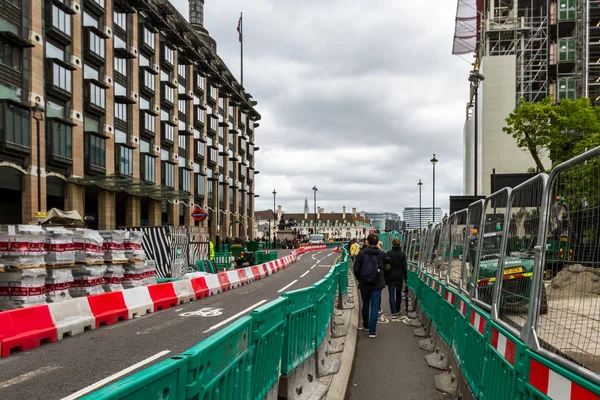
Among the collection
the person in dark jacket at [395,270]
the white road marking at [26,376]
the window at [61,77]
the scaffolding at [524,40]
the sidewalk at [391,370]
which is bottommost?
the sidewalk at [391,370]

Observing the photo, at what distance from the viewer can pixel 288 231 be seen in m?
86.2

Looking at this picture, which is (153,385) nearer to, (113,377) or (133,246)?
(113,377)

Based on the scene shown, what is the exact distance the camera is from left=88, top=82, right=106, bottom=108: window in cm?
3962

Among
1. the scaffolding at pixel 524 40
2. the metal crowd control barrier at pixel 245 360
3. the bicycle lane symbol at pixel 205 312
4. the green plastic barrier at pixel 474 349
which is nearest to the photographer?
the metal crowd control barrier at pixel 245 360

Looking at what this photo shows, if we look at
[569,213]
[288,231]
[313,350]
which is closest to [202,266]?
[313,350]

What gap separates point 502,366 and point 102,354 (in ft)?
21.7

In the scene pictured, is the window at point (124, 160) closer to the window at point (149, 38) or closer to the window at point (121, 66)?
the window at point (121, 66)

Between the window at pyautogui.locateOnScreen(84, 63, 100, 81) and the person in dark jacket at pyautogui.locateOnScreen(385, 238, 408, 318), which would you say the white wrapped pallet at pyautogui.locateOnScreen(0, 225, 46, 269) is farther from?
the window at pyautogui.locateOnScreen(84, 63, 100, 81)

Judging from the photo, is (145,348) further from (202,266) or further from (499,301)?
(202,266)

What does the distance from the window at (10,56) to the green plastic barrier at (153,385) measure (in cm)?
3240

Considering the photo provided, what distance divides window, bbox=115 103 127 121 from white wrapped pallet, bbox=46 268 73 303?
32779mm

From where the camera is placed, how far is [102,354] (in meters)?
8.98

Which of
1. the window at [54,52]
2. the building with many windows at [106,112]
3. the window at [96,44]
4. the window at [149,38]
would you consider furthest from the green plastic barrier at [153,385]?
the window at [149,38]

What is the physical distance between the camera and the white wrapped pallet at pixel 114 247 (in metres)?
15.8
